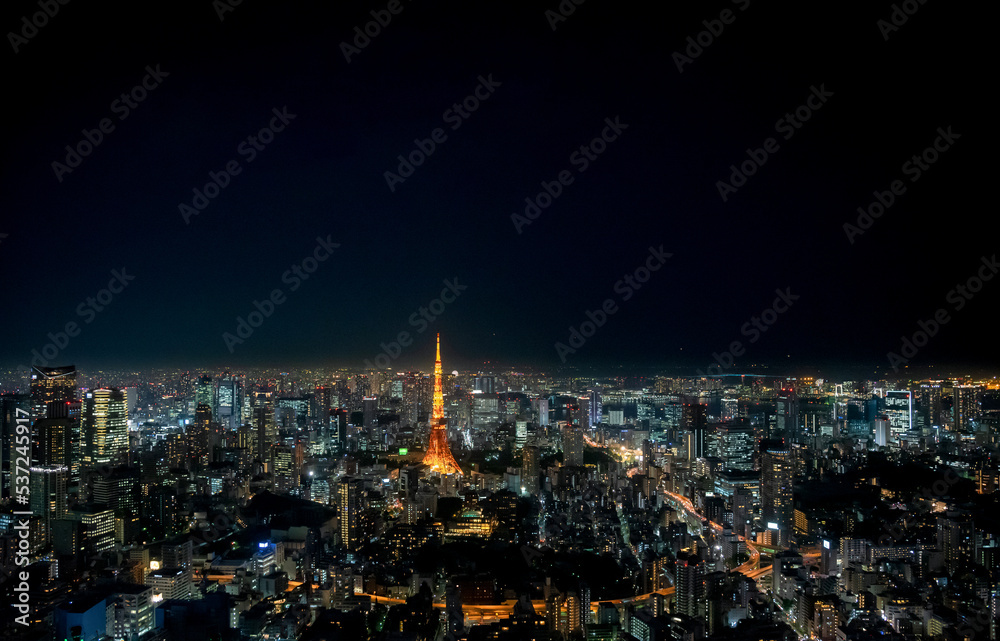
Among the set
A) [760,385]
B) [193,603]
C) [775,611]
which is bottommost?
[775,611]

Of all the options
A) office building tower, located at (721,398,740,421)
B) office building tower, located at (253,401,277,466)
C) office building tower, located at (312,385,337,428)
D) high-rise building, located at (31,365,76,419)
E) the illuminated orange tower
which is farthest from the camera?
office building tower, located at (312,385,337,428)

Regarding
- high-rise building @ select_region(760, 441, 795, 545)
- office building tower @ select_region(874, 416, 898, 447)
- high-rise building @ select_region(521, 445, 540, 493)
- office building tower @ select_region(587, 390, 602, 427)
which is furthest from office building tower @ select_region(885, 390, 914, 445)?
office building tower @ select_region(587, 390, 602, 427)

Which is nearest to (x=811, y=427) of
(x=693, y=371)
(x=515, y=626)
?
(x=693, y=371)

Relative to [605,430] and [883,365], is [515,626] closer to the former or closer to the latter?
[883,365]

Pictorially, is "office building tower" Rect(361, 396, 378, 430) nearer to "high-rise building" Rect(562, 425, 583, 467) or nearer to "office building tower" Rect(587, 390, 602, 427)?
"high-rise building" Rect(562, 425, 583, 467)

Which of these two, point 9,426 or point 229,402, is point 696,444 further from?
point 9,426

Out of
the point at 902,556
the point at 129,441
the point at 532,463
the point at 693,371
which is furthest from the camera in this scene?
the point at 693,371
